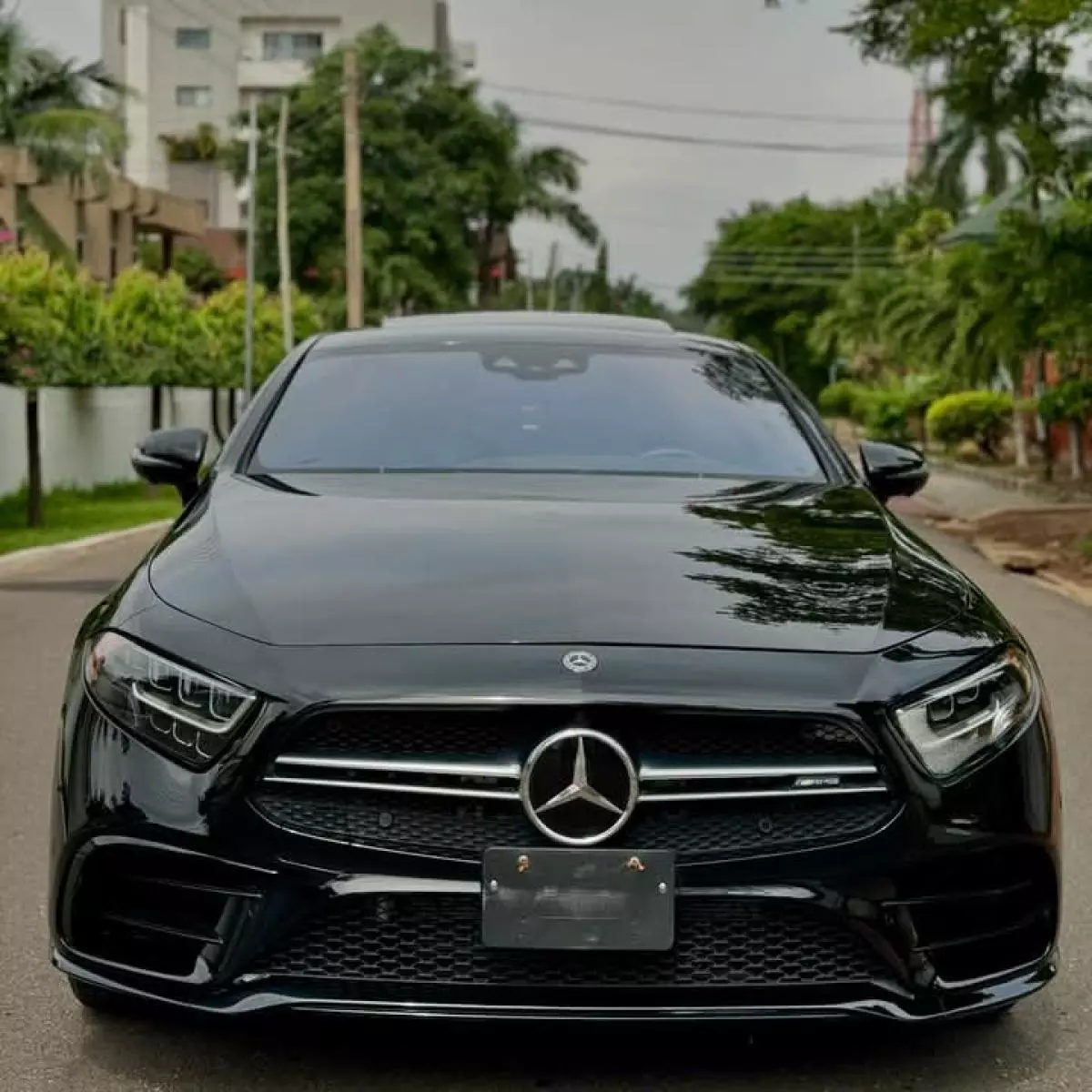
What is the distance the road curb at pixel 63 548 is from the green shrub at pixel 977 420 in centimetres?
1883

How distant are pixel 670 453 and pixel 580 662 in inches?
65.9

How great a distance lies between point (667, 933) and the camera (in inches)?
131

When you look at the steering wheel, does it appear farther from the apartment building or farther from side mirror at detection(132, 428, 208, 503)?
the apartment building

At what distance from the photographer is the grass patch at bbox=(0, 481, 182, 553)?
1876cm

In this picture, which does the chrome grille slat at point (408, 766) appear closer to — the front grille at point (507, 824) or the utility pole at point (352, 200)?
the front grille at point (507, 824)

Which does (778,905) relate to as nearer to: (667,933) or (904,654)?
(667,933)

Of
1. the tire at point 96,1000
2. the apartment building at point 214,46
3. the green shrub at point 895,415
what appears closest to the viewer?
the tire at point 96,1000

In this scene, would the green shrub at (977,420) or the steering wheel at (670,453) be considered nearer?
the steering wheel at (670,453)

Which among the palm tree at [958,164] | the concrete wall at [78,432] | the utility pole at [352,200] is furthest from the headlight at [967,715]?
the palm tree at [958,164]

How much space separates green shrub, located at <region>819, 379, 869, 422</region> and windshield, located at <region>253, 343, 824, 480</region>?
5531 cm

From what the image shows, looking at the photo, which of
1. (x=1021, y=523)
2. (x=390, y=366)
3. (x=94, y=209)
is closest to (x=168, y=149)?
(x=94, y=209)

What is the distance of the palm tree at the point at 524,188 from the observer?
60.8 metres

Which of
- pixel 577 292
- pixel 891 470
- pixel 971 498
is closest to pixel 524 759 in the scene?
pixel 891 470

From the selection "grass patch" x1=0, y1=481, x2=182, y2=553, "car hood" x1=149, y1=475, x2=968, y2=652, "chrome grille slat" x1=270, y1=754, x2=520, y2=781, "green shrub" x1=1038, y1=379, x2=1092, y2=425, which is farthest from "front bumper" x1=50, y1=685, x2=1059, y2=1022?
"green shrub" x1=1038, y1=379, x2=1092, y2=425
